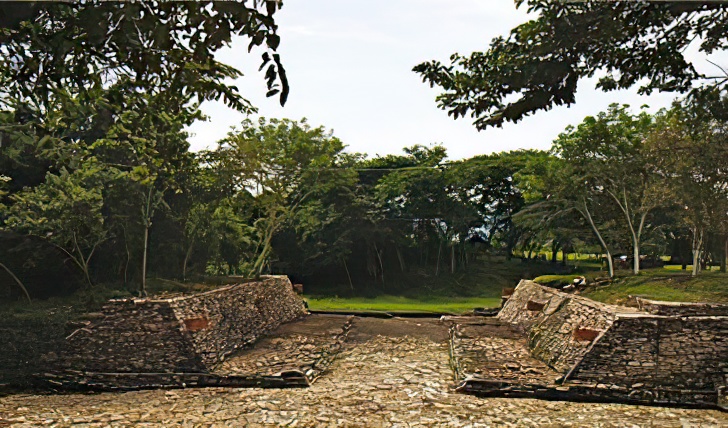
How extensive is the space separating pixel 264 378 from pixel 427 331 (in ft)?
25.1

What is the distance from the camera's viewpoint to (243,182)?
2116 centimetres

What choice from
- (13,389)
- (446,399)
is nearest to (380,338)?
(446,399)

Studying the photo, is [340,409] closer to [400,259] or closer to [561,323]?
[561,323]

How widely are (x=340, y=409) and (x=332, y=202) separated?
22.6 meters

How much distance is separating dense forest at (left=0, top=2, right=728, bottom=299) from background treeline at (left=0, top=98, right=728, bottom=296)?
0.25ft

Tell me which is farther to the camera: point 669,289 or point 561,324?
point 669,289

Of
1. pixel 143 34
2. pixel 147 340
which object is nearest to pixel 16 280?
pixel 147 340

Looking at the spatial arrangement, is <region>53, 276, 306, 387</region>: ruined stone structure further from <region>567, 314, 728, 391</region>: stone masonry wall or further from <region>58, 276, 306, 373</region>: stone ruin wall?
<region>567, 314, 728, 391</region>: stone masonry wall

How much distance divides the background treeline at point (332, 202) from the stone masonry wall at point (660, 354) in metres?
3.75

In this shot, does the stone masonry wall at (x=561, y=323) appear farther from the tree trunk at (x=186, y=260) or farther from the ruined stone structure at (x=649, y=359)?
the tree trunk at (x=186, y=260)

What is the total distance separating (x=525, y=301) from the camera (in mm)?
18938

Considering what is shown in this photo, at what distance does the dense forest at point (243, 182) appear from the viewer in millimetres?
4898

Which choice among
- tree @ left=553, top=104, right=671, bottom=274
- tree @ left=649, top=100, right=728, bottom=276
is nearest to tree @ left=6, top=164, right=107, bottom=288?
tree @ left=649, top=100, right=728, bottom=276

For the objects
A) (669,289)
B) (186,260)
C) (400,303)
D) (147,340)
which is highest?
(186,260)
